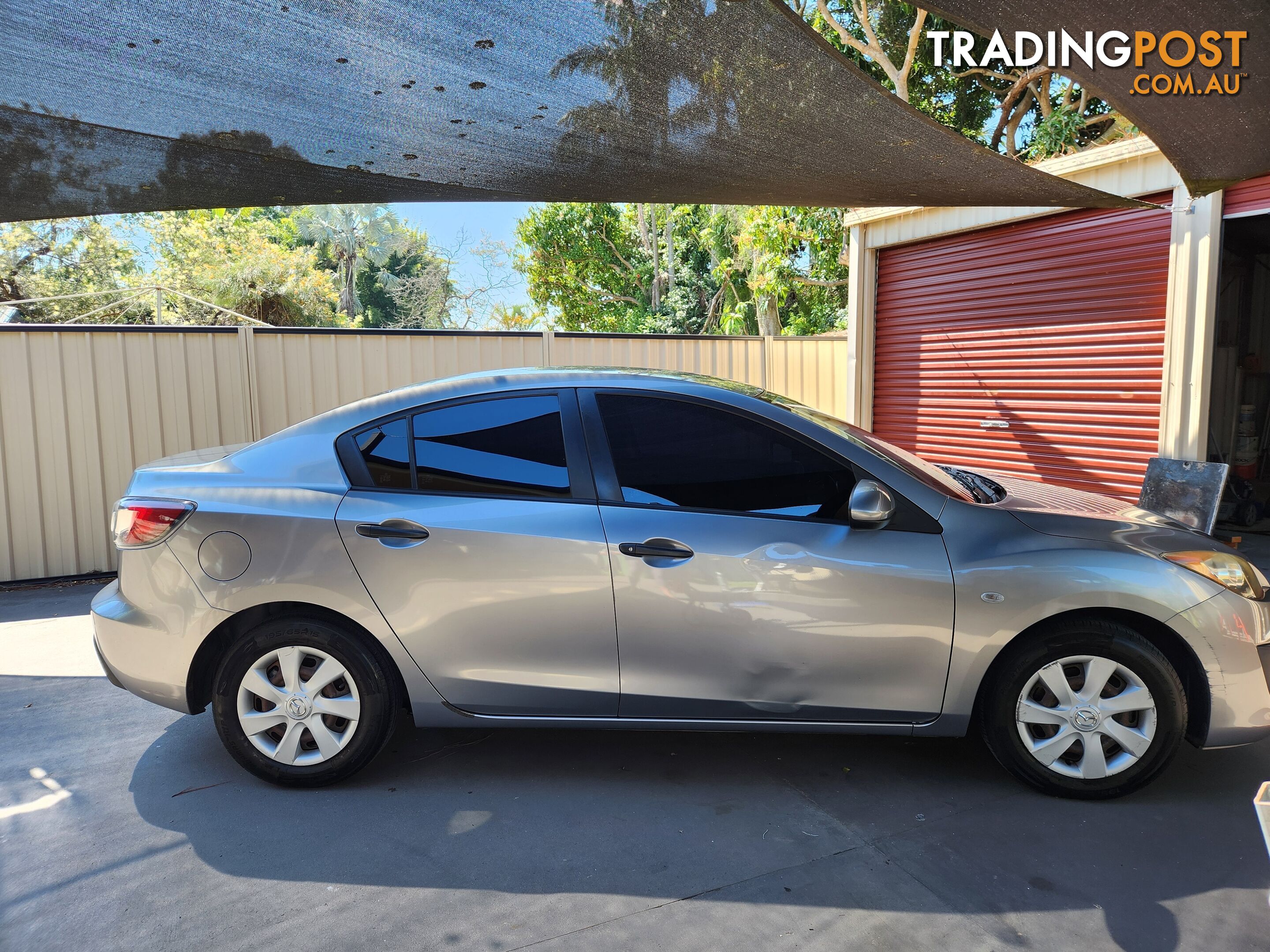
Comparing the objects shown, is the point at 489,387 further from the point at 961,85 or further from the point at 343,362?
the point at 961,85

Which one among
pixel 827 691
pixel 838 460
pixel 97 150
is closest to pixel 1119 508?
pixel 838 460

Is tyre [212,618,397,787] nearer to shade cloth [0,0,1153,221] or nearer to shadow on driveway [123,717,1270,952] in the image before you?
shadow on driveway [123,717,1270,952]

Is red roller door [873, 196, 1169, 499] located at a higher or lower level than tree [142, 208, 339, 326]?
lower

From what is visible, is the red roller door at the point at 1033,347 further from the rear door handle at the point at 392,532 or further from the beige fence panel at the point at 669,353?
the rear door handle at the point at 392,532

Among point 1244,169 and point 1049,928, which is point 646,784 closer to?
point 1049,928

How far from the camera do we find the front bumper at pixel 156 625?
2.96 meters

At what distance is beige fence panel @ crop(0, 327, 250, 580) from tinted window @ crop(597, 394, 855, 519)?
491 cm

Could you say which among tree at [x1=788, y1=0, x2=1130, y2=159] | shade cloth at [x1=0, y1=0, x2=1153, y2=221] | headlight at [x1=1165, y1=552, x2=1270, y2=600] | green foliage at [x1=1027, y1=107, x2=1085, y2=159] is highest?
tree at [x1=788, y1=0, x2=1130, y2=159]

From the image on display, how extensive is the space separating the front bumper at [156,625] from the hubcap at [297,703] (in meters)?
0.24

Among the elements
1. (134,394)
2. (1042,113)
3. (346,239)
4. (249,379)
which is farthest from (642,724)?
(346,239)

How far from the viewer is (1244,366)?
9891mm

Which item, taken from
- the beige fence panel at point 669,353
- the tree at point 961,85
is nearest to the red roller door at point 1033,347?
the beige fence panel at point 669,353

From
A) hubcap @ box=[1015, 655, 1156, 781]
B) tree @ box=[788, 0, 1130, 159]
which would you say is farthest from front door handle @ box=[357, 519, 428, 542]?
tree @ box=[788, 0, 1130, 159]

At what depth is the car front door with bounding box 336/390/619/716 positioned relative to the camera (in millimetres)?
2879
